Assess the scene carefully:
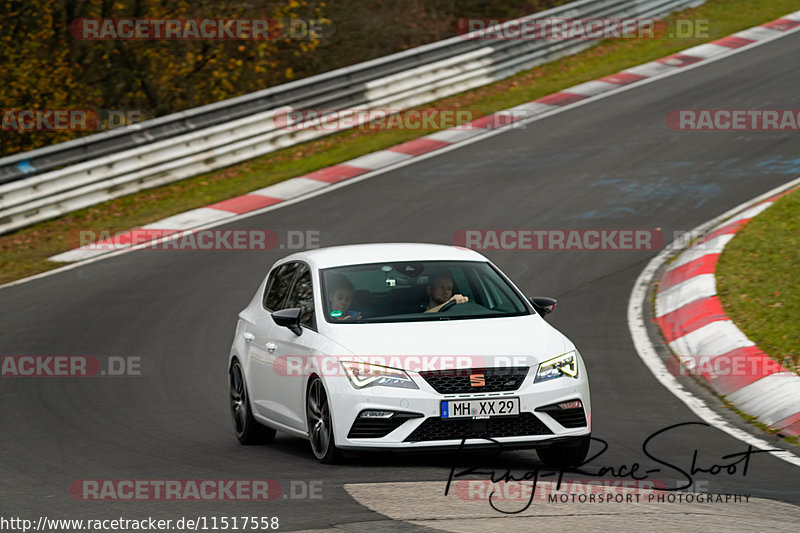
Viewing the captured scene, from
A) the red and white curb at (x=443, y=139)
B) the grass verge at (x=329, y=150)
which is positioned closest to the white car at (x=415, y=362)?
the grass verge at (x=329, y=150)

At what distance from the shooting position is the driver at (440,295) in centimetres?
870

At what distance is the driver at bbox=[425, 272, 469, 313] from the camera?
8.70 metres

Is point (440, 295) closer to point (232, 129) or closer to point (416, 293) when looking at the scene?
point (416, 293)

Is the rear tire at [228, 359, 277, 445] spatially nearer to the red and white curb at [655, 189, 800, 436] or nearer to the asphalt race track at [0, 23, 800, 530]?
the asphalt race track at [0, 23, 800, 530]

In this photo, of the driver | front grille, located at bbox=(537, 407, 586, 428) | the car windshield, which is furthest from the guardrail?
front grille, located at bbox=(537, 407, 586, 428)

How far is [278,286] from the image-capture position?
32.2ft

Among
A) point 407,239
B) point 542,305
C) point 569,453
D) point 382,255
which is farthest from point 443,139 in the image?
point 569,453

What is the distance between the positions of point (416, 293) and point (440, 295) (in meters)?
0.18

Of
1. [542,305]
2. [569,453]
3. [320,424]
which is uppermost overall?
[542,305]

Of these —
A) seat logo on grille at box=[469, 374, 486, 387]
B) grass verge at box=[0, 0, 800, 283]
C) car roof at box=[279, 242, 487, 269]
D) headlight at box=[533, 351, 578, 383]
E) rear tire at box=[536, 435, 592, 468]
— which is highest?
car roof at box=[279, 242, 487, 269]

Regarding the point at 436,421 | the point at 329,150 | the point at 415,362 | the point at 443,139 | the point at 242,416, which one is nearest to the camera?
the point at 436,421

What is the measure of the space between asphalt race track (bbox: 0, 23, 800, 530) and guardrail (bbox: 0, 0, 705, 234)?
3.11 meters

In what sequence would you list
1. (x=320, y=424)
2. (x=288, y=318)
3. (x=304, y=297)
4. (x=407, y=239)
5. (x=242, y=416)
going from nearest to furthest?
(x=320, y=424), (x=288, y=318), (x=304, y=297), (x=242, y=416), (x=407, y=239)

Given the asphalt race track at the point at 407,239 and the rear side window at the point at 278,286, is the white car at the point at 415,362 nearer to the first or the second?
the rear side window at the point at 278,286
